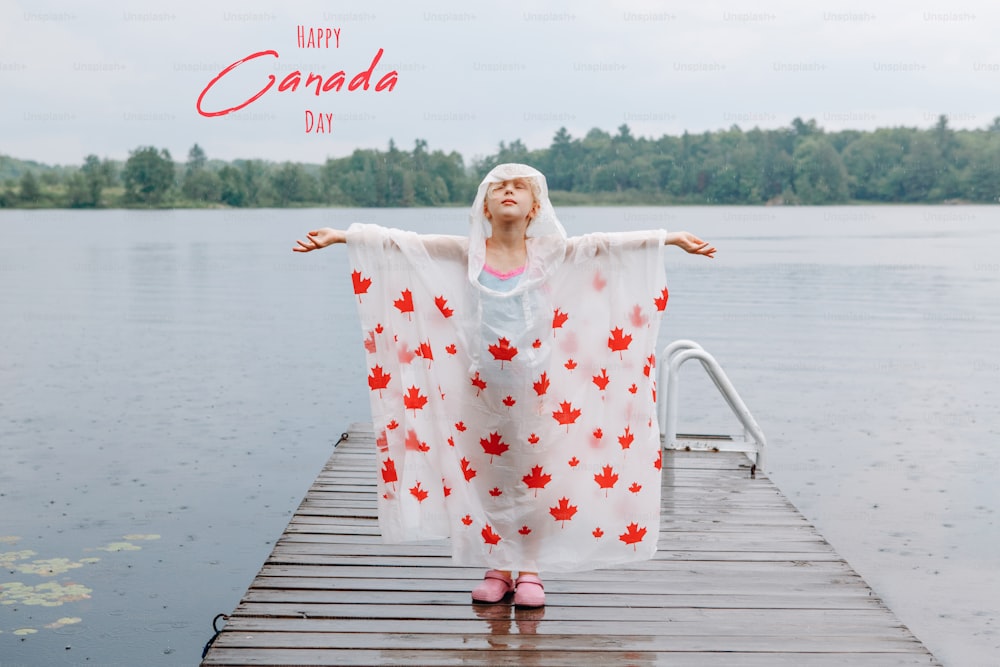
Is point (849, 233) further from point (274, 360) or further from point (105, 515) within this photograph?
point (105, 515)

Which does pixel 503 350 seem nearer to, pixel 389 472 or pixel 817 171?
pixel 389 472

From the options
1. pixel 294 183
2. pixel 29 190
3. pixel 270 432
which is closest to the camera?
pixel 270 432

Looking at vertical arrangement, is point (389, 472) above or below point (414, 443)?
below

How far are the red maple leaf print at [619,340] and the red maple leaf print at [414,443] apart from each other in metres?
0.79

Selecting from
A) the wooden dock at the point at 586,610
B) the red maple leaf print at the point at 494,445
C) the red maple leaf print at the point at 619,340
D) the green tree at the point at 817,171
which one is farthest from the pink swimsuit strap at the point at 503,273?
the green tree at the point at 817,171

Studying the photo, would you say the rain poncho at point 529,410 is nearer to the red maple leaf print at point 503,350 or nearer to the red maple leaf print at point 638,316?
the red maple leaf print at point 638,316

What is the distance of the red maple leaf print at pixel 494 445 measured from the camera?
158 inches

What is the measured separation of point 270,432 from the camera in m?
12.2

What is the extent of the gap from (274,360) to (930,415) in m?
9.47

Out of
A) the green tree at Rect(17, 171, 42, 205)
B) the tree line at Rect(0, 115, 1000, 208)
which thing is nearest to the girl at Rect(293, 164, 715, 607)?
the tree line at Rect(0, 115, 1000, 208)

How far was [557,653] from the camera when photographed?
3.72 metres

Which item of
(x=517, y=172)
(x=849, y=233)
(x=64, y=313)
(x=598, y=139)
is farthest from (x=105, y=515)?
(x=849, y=233)

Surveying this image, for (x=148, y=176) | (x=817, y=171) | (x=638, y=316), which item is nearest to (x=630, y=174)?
(x=817, y=171)

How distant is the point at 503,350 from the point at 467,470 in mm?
492
